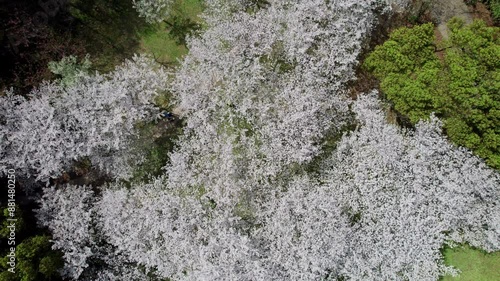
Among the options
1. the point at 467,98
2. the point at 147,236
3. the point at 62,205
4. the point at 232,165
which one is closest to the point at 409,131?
the point at 467,98

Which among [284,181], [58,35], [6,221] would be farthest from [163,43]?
[6,221]

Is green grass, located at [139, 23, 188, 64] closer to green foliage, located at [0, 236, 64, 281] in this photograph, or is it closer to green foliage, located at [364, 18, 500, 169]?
green foliage, located at [364, 18, 500, 169]

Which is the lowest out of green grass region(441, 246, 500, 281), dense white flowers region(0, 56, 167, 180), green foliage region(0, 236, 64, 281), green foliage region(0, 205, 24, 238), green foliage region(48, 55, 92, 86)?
Result: green grass region(441, 246, 500, 281)

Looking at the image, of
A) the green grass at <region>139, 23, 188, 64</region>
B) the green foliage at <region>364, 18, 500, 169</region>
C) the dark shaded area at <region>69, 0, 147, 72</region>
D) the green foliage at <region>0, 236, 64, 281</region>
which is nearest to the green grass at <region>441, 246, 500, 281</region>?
the green foliage at <region>364, 18, 500, 169</region>

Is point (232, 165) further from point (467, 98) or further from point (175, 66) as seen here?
point (467, 98)

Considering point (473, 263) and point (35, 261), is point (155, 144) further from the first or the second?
point (473, 263)

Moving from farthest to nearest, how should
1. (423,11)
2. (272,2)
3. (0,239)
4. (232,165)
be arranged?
(423,11)
(272,2)
(232,165)
(0,239)
